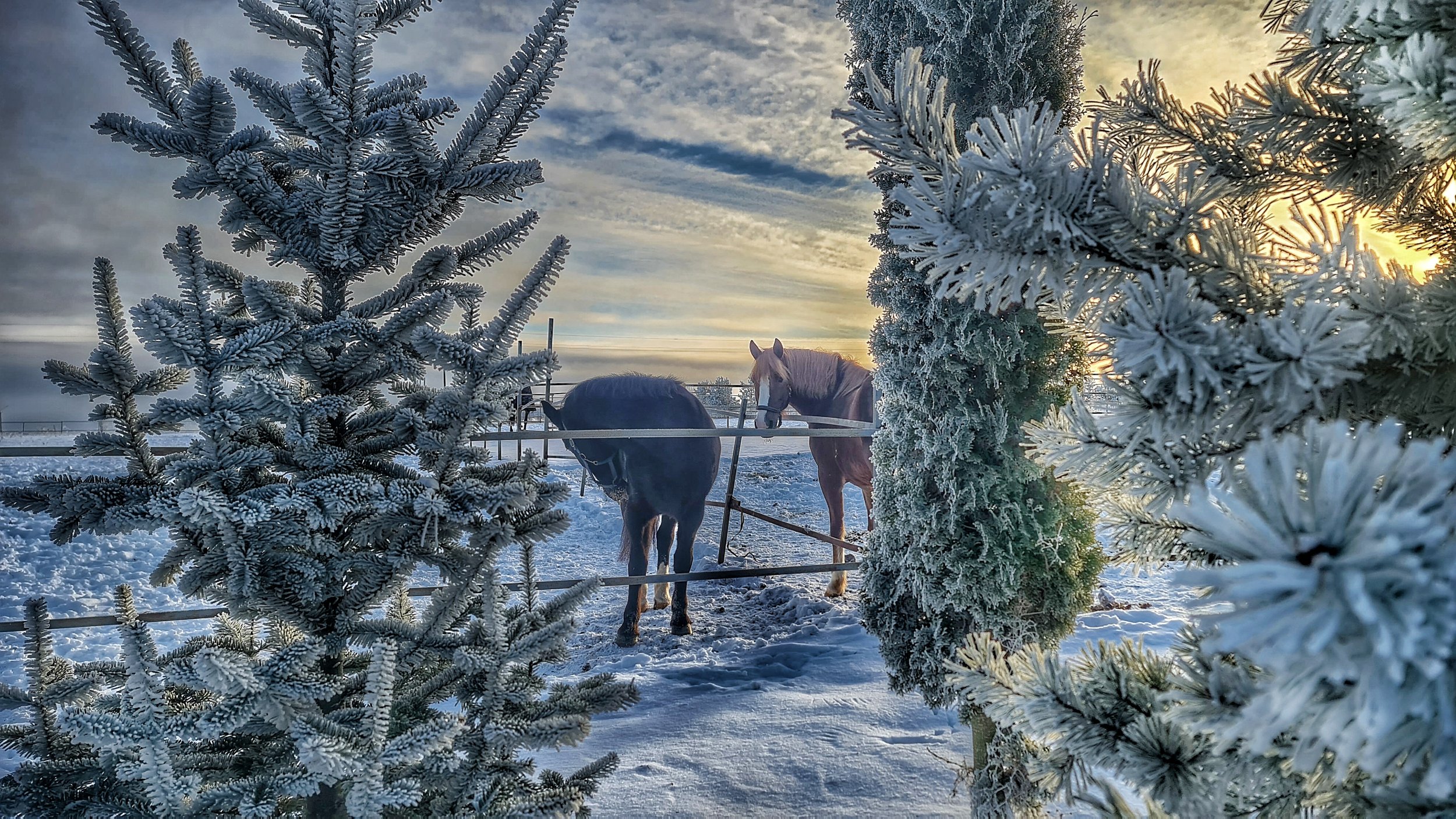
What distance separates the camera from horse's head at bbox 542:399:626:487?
15.4 feet

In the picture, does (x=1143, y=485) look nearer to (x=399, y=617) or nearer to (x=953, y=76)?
(x=399, y=617)

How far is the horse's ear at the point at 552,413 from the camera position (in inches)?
183

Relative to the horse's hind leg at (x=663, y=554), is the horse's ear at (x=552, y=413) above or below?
above

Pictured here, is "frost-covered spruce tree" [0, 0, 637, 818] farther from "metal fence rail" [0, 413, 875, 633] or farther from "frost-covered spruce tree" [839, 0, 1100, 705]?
"frost-covered spruce tree" [839, 0, 1100, 705]

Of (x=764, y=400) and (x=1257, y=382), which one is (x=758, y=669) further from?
(x=1257, y=382)

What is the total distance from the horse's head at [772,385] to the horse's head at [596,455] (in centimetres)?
161

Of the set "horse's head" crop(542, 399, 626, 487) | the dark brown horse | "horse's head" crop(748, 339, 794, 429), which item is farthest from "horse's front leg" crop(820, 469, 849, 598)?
"horse's head" crop(542, 399, 626, 487)

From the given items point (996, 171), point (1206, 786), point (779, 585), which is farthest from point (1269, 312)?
point (779, 585)

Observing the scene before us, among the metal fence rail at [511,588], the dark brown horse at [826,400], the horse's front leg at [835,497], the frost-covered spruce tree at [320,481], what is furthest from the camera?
the horse's front leg at [835,497]

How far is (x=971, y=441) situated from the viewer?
283 cm

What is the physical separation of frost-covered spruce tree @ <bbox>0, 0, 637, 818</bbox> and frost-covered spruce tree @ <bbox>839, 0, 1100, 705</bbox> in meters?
1.88

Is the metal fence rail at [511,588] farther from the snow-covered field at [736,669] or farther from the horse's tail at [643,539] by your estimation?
the horse's tail at [643,539]

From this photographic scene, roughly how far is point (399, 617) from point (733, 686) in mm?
2428

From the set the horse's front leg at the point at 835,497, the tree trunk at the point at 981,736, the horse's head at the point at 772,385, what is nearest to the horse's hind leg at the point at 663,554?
the horse's head at the point at 772,385
